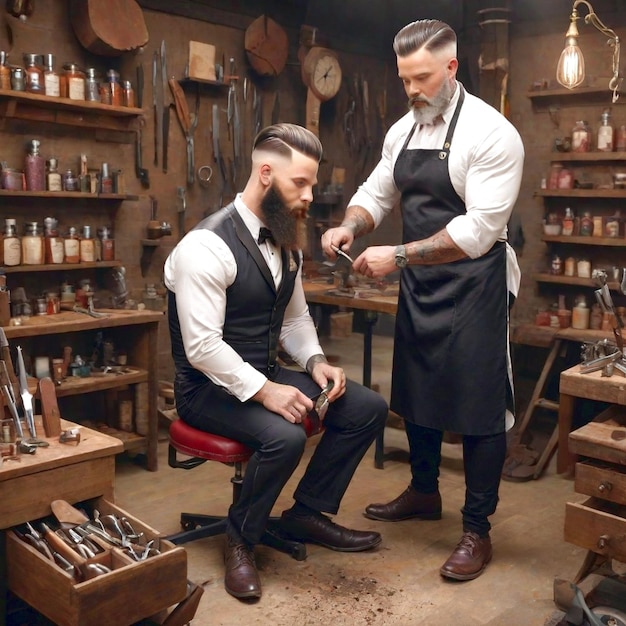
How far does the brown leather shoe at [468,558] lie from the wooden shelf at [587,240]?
2470 mm

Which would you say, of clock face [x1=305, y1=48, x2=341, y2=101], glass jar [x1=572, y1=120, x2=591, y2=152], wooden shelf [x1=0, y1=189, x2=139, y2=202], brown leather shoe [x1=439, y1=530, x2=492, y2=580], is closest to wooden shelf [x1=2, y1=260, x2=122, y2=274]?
wooden shelf [x1=0, y1=189, x2=139, y2=202]

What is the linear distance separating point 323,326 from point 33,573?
4.46 metres

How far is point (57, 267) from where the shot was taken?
4.29 metres

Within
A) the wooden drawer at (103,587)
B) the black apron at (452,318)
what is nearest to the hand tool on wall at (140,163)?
the black apron at (452,318)

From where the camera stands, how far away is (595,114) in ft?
16.8

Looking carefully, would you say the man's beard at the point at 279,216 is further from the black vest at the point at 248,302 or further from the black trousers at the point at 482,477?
the black trousers at the point at 482,477

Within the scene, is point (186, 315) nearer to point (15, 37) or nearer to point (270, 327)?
point (270, 327)

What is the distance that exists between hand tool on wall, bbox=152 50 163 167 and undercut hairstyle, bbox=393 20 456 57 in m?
2.35

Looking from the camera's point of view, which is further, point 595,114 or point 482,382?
point 595,114

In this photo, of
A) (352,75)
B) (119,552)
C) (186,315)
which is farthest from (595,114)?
(119,552)

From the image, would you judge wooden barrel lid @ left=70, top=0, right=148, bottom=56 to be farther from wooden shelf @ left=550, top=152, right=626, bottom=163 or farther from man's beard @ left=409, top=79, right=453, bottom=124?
wooden shelf @ left=550, top=152, right=626, bottom=163

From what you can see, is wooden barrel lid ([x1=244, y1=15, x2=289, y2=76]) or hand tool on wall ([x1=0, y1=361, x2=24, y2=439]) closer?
hand tool on wall ([x1=0, y1=361, x2=24, y2=439])

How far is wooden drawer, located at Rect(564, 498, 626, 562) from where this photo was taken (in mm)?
2559

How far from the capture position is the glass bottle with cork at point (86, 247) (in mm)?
4443
